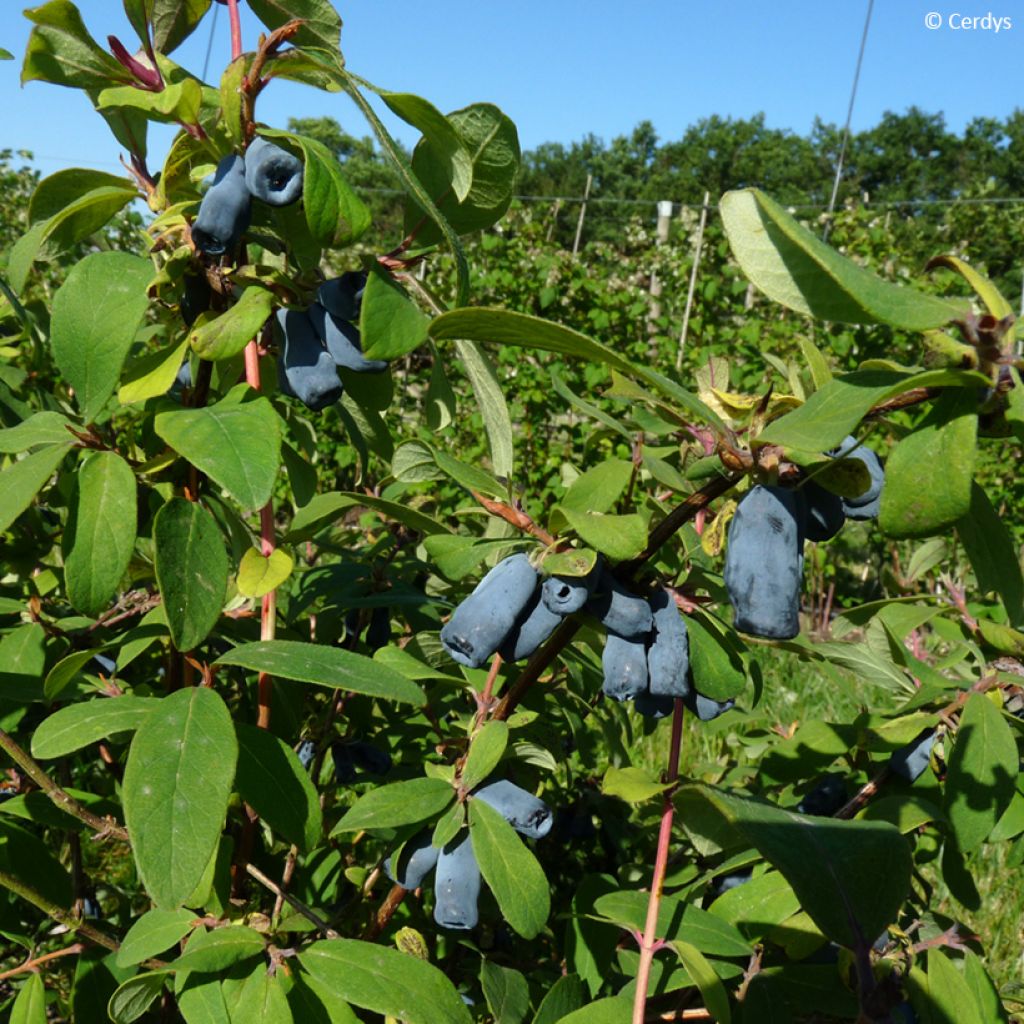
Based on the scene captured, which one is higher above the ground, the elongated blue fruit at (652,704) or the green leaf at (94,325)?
the green leaf at (94,325)

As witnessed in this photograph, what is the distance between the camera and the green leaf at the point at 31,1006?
1.06m

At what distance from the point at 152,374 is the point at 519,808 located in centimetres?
54

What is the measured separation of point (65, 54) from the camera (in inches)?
35.0

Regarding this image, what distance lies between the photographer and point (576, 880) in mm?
1741

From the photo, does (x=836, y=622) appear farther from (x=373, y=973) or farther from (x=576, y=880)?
(x=576, y=880)

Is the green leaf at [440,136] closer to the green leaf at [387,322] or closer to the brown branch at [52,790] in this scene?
the green leaf at [387,322]

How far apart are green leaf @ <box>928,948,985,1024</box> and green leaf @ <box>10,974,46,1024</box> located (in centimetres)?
93

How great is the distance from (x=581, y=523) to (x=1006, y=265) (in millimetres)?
25840

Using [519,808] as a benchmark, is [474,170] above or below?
above

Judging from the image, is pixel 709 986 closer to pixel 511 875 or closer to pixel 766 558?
pixel 511 875

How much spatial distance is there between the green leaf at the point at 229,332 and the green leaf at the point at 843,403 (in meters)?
0.43

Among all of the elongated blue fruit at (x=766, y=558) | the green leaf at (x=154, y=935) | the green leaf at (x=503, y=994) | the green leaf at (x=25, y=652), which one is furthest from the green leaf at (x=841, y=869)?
the green leaf at (x=25, y=652)

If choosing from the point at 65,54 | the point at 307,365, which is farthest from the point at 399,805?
the point at 65,54

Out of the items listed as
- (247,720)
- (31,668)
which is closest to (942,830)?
(247,720)
